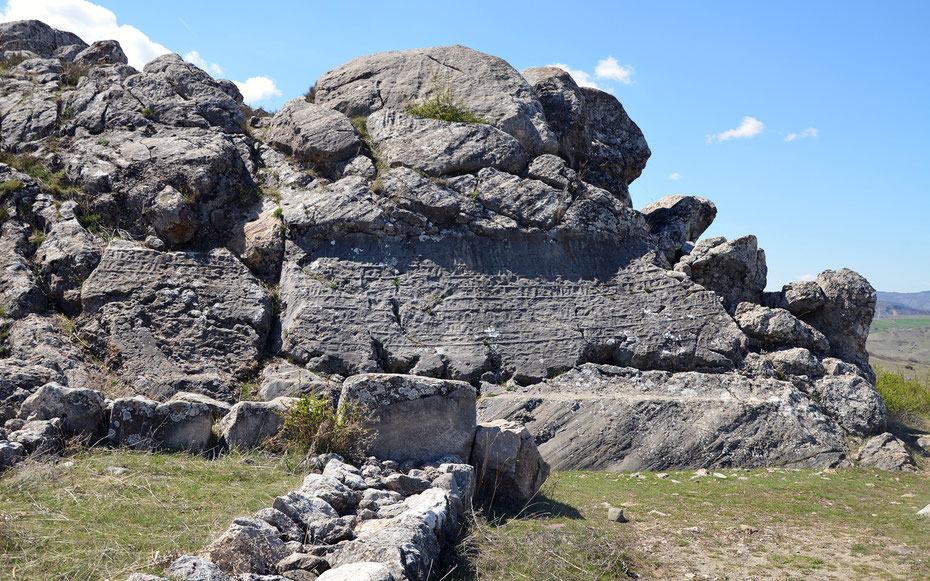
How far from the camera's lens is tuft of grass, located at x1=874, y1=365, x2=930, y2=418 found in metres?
16.9

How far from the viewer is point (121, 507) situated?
5227 millimetres

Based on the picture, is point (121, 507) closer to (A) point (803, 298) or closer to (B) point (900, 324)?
(A) point (803, 298)

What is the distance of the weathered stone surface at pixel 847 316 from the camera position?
1423cm

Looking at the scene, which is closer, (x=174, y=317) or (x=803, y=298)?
(x=174, y=317)

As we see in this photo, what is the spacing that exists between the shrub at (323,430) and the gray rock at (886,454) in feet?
29.8

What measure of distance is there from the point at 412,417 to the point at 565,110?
1190 centimetres

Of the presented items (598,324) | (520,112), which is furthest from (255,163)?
(598,324)

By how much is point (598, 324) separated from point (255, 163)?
866 centimetres

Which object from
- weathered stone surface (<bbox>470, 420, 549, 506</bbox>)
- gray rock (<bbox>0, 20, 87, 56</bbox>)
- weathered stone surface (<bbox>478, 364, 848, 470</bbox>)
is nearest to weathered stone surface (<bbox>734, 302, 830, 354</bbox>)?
weathered stone surface (<bbox>478, 364, 848, 470</bbox>)

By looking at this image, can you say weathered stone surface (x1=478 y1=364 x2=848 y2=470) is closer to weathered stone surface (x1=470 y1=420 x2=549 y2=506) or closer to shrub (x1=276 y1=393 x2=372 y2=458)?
Answer: weathered stone surface (x1=470 y1=420 x2=549 y2=506)

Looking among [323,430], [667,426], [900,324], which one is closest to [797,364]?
→ [667,426]

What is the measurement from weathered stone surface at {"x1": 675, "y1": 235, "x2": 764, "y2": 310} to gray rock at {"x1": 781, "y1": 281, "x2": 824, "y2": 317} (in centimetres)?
58

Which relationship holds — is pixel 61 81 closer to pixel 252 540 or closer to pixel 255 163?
pixel 255 163

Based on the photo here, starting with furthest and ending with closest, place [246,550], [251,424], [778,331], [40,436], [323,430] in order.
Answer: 1. [778,331]
2. [251,424]
3. [323,430]
4. [40,436]
5. [246,550]
